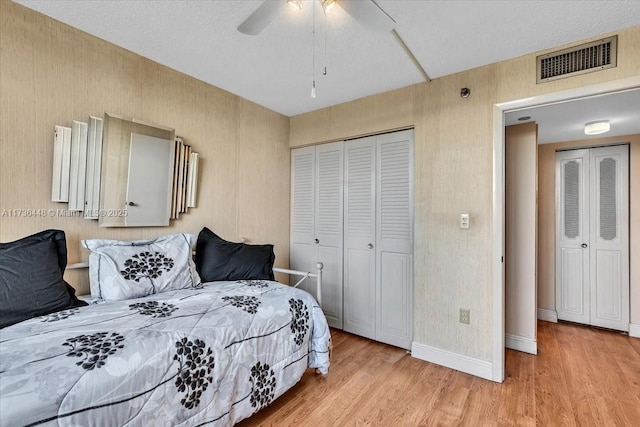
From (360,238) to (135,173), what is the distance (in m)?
2.00

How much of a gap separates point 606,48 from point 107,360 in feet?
10.4

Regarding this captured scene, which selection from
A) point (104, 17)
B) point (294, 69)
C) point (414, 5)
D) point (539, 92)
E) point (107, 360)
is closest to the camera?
point (107, 360)

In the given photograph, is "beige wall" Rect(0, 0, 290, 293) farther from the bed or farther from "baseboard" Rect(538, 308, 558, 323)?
"baseboard" Rect(538, 308, 558, 323)

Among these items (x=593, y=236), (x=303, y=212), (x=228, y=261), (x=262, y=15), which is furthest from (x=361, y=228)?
(x=593, y=236)

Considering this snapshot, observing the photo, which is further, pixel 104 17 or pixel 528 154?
pixel 528 154

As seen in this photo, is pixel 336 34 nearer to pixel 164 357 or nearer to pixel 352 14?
pixel 352 14

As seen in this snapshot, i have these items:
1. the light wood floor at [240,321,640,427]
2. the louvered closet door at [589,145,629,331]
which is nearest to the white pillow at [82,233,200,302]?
the light wood floor at [240,321,640,427]

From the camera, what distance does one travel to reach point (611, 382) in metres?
2.21

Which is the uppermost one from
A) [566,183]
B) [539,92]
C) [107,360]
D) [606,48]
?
[606,48]

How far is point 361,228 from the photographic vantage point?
3.02 m

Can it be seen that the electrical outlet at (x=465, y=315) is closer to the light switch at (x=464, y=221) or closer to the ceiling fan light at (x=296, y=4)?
the light switch at (x=464, y=221)

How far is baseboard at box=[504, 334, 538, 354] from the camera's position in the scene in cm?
272

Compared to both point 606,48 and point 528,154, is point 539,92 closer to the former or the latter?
point 606,48

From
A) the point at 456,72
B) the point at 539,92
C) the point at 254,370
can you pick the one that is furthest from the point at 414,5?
the point at 254,370
